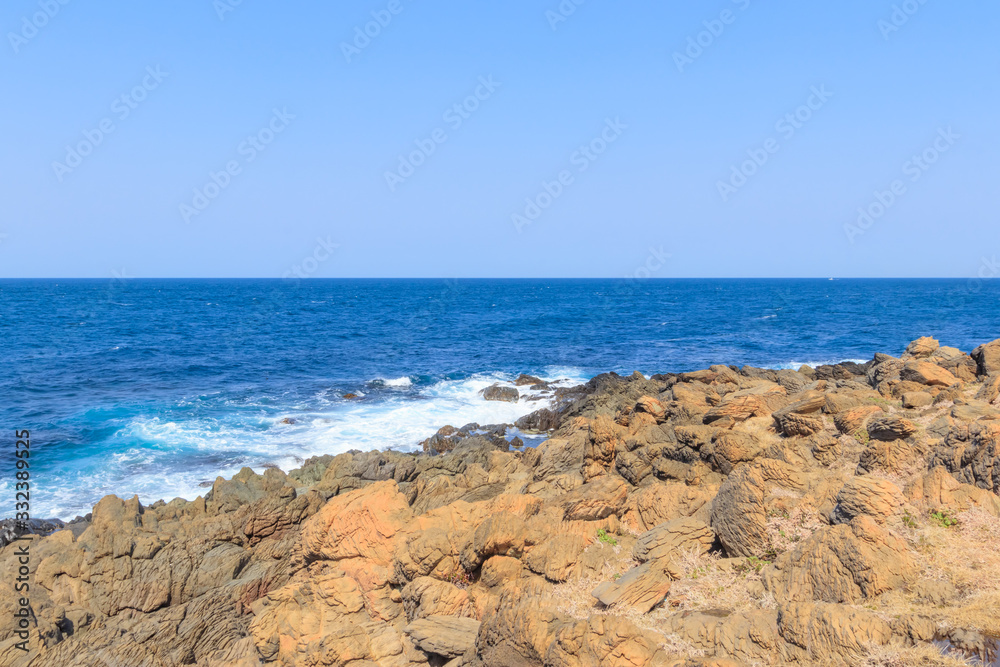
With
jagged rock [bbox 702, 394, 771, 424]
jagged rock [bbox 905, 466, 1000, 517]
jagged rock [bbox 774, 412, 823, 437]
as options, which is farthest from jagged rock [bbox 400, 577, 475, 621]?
jagged rock [bbox 702, 394, 771, 424]

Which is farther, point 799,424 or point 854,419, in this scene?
point 799,424

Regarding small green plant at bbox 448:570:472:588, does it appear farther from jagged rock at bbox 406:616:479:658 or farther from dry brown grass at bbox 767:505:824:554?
dry brown grass at bbox 767:505:824:554

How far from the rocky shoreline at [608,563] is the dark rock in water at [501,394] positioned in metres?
18.5

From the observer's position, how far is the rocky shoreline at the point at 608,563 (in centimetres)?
774

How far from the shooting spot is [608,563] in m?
10.4

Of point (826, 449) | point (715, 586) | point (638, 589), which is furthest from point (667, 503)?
point (826, 449)

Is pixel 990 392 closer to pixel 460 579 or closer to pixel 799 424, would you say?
pixel 799 424

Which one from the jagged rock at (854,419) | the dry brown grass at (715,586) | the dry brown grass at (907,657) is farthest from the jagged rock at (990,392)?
the dry brown grass at (907,657)

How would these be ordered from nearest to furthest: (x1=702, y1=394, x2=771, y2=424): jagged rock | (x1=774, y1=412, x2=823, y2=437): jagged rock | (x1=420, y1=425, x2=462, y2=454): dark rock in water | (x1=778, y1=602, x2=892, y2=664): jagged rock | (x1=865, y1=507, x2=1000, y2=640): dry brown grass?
(x1=778, y1=602, x2=892, y2=664): jagged rock, (x1=865, y1=507, x2=1000, y2=640): dry brown grass, (x1=774, y1=412, x2=823, y2=437): jagged rock, (x1=702, y1=394, x2=771, y2=424): jagged rock, (x1=420, y1=425, x2=462, y2=454): dark rock in water

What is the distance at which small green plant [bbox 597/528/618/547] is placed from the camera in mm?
11203

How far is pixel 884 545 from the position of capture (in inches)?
335

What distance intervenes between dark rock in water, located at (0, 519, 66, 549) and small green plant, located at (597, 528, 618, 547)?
1465 cm

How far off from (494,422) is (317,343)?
31254 millimetres

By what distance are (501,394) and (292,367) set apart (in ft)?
58.4
